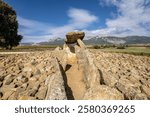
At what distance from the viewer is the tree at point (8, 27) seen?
133 ft

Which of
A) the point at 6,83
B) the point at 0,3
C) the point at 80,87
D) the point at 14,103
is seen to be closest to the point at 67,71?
the point at 80,87

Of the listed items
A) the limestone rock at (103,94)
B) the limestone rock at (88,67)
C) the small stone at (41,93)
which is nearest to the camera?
the limestone rock at (103,94)

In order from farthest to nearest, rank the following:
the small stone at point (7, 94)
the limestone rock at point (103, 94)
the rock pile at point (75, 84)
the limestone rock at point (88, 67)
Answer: the small stone at point (7, 94) → the limestone rock at point (88, 67) → the rock pile at point (75, 84) → the limestone rock at point (103, 94)

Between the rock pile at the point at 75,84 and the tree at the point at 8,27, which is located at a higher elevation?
the tree at the point at 8,27

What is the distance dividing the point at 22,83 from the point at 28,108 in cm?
984

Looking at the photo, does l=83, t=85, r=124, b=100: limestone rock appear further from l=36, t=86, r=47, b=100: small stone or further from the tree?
the tree

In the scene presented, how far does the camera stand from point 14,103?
343 inches

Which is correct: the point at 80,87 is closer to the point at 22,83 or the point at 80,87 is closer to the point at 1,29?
the point at 22,83

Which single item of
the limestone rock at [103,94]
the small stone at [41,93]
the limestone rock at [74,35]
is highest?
the limestone rock at [74,35]

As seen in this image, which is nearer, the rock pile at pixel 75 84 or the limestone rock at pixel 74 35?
the rock pile at pixel 75 84

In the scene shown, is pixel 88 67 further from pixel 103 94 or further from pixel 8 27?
pixel 8 27

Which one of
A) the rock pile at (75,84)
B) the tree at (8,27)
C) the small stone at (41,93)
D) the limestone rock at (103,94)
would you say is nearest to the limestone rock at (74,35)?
A: the rock pile at (75,84)

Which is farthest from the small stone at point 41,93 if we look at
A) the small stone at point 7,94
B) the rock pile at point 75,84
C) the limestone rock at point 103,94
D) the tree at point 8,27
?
the tree at point 8,27

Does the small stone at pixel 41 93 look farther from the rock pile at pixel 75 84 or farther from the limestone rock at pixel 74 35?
the limestone rock at pixel 74 35
